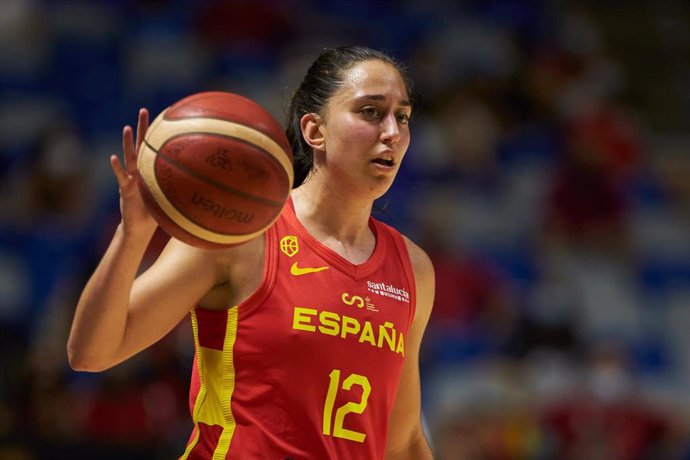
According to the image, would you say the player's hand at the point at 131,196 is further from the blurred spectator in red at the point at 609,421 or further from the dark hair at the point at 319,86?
the blurred spectator in red at the point at 609,421

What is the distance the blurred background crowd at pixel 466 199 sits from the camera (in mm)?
7020

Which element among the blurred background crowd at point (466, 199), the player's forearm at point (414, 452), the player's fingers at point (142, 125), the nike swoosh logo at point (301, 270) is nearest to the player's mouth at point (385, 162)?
the nike swoosh logo at point (301, 270)

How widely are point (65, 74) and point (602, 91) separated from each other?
5.44 meters

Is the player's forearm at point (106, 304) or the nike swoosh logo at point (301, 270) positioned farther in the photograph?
the nike swoosh logo at point (301, 270)

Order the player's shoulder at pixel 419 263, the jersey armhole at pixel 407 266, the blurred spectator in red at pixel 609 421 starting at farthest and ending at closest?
the blurred spectator in red at pixel 609 421 → the player's shoulder at pixel 419 263 → the jersey armhole at pixel 407 266

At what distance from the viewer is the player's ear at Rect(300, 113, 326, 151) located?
347cm

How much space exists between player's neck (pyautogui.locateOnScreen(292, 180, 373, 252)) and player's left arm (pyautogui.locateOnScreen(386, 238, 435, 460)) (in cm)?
29

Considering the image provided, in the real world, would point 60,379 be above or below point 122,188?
below

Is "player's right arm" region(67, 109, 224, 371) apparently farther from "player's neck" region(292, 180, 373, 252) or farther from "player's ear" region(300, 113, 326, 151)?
"player's ear" region(300, 113, 326, 151)

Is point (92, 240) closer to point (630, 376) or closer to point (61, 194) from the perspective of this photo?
point (61, 194)

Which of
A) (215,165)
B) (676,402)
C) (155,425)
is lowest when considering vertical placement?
(155,425)

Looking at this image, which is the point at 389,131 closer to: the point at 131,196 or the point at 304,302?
the point at 304,302

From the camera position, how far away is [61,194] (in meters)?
7.95

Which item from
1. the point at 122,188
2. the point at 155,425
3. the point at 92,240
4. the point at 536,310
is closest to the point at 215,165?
the point at 122,188
